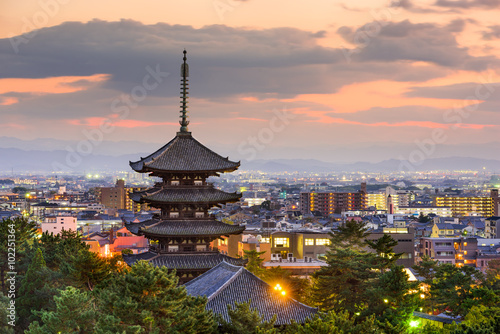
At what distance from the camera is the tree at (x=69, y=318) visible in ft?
89.4

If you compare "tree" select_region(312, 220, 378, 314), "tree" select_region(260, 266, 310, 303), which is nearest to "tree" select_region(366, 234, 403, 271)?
"tree" select_region(312, 220, 378, 314)

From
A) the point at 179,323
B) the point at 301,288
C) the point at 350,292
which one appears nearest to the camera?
the point at 179,323

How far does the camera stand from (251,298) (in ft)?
96.1

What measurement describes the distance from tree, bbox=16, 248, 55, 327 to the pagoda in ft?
15.9

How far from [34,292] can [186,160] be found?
10.4 meters

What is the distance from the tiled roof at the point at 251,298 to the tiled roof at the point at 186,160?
7.69 meters

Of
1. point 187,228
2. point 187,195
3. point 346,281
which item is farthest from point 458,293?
point 187,195

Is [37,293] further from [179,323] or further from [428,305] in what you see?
[428,305]

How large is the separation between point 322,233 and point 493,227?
1792 inches

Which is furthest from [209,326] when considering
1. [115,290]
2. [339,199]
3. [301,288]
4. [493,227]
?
[339,199]

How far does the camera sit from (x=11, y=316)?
106 ft

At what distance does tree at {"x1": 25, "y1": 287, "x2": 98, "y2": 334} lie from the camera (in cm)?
2725

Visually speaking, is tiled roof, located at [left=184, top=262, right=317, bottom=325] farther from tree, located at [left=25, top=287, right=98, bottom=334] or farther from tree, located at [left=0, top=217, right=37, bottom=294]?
tree, located at [left=0, top=217, right=37, bottom=294]

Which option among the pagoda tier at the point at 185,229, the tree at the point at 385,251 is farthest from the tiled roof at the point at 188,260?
the tree at the point at 385,251
